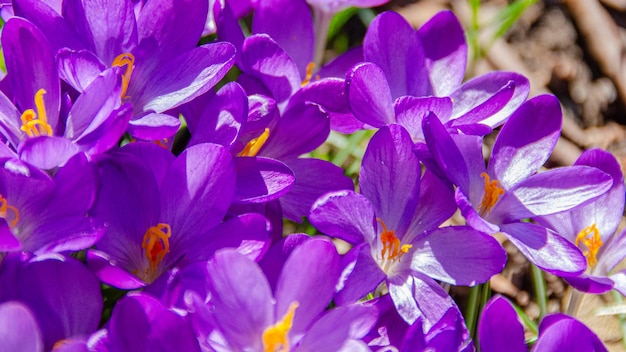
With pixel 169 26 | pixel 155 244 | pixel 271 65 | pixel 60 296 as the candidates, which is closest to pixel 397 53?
pixel 271 65

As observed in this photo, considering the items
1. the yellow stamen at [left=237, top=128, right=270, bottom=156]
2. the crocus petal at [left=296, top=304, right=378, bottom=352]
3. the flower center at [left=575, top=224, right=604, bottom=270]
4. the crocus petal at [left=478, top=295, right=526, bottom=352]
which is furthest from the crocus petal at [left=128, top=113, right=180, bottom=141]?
the flower center at [left=575, top=224, right=604, bottom=270]

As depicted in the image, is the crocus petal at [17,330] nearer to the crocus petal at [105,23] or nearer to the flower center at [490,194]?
the crocus petal at [105,23]

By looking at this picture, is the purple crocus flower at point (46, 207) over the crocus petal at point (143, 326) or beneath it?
over

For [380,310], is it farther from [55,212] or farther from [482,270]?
[55,212]

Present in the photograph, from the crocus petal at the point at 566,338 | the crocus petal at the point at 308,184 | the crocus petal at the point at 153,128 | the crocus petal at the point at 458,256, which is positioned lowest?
the crocus petal at the point at 566,338

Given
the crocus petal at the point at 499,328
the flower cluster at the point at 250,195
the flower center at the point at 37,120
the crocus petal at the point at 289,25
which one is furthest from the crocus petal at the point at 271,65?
the crocus petal at the point at 499,328
